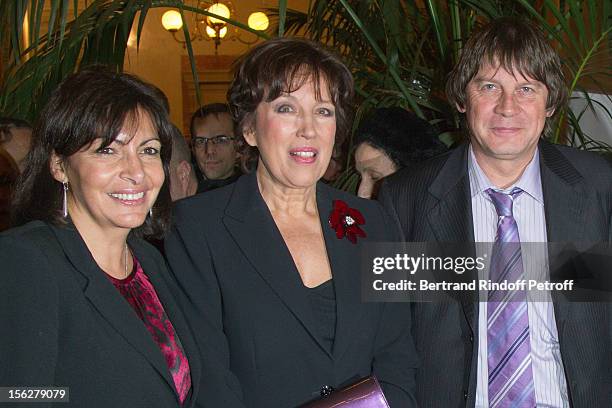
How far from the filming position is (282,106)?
2.07 m

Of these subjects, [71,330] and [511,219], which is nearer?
[71,330]

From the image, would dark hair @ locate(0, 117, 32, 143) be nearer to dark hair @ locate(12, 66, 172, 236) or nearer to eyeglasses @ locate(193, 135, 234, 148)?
eyeglasses @ locate(193, 135, 234, 148)

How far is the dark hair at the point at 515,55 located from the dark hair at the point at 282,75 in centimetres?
42

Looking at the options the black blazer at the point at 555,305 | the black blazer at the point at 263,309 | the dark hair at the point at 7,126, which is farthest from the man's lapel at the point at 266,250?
the dark hair at the point at 7,126

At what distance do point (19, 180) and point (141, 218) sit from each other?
297mm

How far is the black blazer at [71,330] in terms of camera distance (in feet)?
5.02

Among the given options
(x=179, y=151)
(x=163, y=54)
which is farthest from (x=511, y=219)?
(x=163, y=54)

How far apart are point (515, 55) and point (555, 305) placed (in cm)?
71

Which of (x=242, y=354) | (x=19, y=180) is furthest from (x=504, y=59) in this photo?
(x=19, y=180)

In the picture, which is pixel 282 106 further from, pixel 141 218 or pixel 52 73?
pixel 52 73

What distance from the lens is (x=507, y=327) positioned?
2221 millimetres

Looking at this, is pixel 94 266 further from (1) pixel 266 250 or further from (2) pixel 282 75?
(2) pixel 282 75

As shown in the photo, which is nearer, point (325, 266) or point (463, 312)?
point (325, 266)

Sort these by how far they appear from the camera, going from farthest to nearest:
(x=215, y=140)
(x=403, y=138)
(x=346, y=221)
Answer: (x=215, y=140)
(x=403, y=138)
(x=346, y=221)
